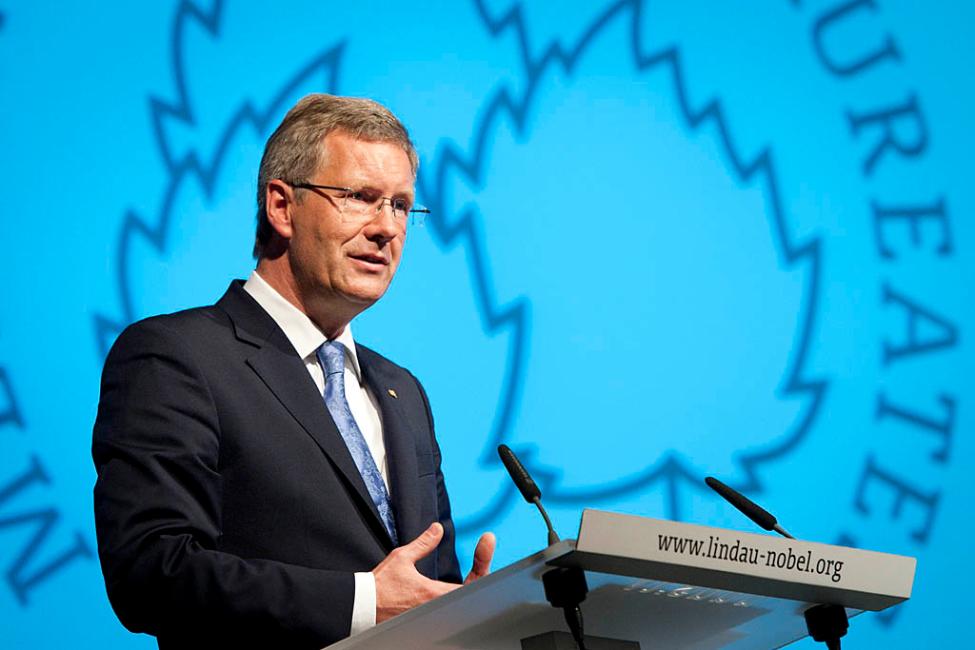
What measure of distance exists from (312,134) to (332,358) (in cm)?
42

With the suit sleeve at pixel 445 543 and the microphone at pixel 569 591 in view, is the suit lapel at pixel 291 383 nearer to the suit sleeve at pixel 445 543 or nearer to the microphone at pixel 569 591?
the suit sleeve at pixel 445 543

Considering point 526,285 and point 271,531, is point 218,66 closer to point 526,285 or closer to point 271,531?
point 526,285

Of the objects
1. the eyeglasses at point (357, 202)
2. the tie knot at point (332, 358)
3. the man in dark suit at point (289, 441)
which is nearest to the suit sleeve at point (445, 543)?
the man in dark suit at point (289, 441)

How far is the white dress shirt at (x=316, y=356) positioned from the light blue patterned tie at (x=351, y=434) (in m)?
0.02

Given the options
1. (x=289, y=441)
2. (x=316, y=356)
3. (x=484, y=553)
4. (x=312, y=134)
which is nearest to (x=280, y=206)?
(x=312, y=134)

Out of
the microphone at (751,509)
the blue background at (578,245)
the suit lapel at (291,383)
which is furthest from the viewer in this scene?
the blue background at (578,245)

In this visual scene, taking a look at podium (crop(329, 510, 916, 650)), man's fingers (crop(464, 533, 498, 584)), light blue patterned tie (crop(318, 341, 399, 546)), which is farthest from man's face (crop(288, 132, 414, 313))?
podium (crop(329, 510, 916, 650))

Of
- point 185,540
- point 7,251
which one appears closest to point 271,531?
point 185,540

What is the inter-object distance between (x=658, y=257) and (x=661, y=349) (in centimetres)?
25

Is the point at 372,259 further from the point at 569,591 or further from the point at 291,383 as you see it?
the point at 569,591

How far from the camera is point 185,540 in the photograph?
68.8 inches

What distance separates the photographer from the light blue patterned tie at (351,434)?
210cm

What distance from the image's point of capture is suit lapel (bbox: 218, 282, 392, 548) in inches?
79.3

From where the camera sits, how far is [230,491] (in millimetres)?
1939
